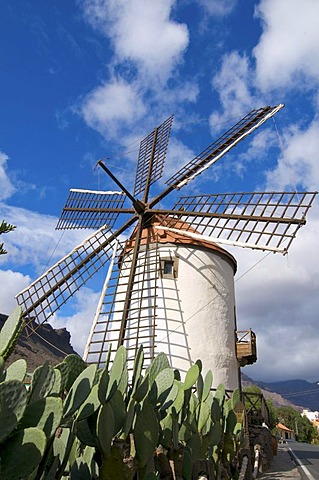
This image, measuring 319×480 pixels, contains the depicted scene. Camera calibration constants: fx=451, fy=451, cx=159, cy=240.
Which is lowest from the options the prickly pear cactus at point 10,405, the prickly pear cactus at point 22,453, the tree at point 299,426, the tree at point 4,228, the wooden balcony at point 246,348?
the prickly pear cactus at point 22,453

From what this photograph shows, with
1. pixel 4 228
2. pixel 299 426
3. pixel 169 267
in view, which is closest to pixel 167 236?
pixel 169 267

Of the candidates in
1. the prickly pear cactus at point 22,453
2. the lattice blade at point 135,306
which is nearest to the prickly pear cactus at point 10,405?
the prickly pear cactus at point 22,453

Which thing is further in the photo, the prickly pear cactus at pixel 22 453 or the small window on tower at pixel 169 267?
the small window on tower at pixel 169 267

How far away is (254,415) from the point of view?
14.0 meters

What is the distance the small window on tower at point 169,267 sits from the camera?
12.7m

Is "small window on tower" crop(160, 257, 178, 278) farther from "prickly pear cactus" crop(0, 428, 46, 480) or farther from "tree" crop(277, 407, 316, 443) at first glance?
"tree" crop(277, 407, 316, 443)

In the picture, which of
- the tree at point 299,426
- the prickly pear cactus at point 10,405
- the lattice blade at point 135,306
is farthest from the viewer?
the tree at point 299,426

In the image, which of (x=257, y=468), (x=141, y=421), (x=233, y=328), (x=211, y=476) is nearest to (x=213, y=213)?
(x=233, y=328)

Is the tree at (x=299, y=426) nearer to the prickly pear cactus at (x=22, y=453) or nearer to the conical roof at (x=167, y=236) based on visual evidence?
the conical roof at (x=167, y=236)

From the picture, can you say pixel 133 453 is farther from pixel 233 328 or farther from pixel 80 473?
pixel 233 328

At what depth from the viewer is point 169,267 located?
1288 cm

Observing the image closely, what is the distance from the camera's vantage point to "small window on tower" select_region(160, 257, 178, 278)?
41.8 feet

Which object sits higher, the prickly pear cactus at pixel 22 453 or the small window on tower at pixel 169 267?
the small window on tower at pixel 169 267

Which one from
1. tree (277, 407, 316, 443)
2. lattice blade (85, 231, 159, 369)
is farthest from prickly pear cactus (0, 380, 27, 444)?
tree (277, 407, 316, 443)
